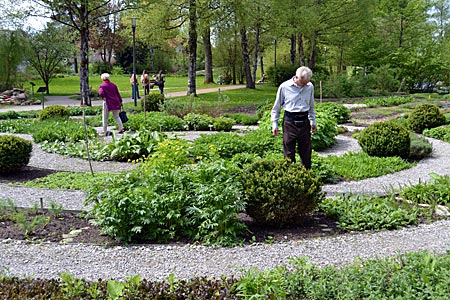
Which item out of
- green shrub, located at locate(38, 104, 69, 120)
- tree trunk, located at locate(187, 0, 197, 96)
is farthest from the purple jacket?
tree trunk, located at locate(187, 0, 197, 96)

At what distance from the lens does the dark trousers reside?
21.7ft

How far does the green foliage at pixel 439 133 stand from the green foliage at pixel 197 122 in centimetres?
592

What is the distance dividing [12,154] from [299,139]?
5.10 meters

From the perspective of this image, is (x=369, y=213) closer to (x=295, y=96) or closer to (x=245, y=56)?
(x=295, y=96)

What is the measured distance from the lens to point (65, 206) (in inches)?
257

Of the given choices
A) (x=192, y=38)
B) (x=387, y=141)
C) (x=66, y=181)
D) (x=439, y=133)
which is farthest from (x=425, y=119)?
(x=192, y=38)

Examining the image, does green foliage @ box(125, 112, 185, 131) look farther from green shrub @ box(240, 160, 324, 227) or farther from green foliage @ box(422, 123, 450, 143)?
green shrub @ box(240, 160, 324, 227)

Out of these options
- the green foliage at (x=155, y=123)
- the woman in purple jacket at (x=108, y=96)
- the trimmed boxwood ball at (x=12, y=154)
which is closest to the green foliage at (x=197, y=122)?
the green foliage at (x=155, y=123)

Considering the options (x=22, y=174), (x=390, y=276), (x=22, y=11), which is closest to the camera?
(x=390, y=276)

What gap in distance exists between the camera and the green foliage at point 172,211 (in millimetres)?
5000

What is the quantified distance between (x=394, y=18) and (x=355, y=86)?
9.09 meters

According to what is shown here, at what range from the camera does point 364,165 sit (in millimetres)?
8672

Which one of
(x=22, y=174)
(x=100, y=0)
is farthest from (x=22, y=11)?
(x=22, y=174)

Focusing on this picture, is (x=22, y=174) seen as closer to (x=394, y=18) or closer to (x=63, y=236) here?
(x=63, y=236)
